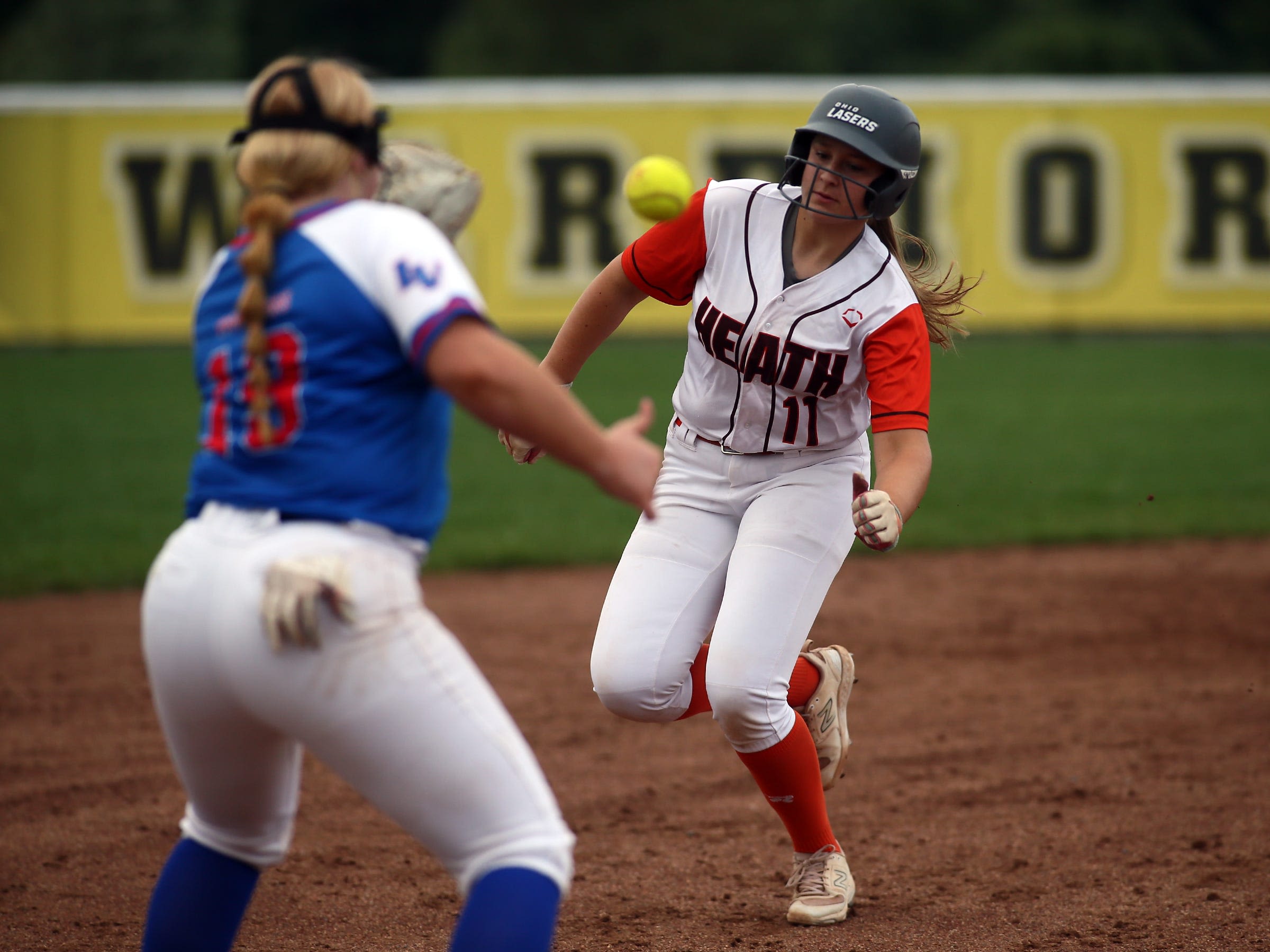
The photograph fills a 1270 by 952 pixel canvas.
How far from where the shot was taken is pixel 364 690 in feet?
7.26

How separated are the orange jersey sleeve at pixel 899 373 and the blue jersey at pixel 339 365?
1.39 m

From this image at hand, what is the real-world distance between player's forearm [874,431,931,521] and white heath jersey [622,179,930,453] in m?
0.03

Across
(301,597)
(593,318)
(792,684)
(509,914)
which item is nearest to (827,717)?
(792,684)

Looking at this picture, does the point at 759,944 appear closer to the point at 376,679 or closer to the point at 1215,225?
the point at 376,679

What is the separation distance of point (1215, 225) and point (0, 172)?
49.4 ft

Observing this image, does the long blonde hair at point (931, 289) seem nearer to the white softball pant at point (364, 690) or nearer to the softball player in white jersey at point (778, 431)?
the softball player in white jersey at point (778, 431)

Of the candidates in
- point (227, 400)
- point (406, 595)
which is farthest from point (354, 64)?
point (406, 595)

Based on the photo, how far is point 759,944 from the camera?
3533 millimetres

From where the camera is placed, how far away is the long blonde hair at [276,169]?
7.41ft

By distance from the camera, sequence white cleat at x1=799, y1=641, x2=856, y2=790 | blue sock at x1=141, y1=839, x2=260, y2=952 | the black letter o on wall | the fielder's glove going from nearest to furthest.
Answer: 1. blue sock at x1=141, y1=839, x2=260, y2=952
2. the fielder's glove
3. white cleat at x1=799, y1=641, x2=856, y2=790
4. the black letter o on wall

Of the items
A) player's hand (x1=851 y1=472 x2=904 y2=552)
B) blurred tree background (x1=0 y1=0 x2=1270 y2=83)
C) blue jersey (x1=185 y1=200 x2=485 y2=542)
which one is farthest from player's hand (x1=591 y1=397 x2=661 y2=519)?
blurred tree background (x1=0 y1=0 x2=1270 y2=83)

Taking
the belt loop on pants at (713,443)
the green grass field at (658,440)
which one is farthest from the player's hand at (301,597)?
the green grass field at (658,440)

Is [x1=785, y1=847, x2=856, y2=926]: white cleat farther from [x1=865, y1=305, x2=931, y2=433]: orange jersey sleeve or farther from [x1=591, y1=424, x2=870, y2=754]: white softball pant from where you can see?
[x1=865, y1=305, x2=931, y2=433]: orange jersey sleeve

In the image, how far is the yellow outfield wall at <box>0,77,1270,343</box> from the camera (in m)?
17.7
